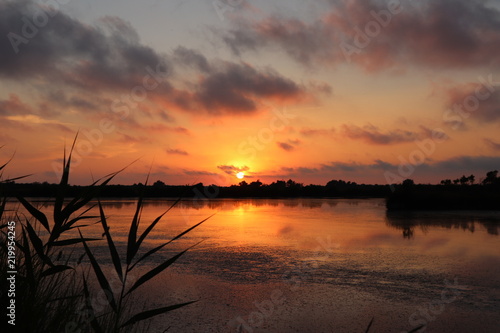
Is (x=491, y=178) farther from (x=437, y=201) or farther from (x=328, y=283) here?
(x=328, y=283)

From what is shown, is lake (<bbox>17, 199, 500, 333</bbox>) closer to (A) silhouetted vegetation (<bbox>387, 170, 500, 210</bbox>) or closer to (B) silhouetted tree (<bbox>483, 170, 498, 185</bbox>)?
(A) silhouetted vegetation (<bbox>387, 170, 500, 210</bbox>)

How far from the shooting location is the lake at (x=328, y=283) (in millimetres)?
4754

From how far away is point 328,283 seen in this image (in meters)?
6.32

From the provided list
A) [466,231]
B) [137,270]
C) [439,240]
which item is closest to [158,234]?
[137,270]

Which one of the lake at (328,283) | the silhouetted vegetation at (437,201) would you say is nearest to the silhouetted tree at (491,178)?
the silhouetted vegetation at (437,201)

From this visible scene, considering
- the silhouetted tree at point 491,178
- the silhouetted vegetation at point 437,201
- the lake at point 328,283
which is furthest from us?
the silhouetted tree at point 491,178

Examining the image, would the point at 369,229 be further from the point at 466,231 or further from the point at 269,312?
the point at 269,312

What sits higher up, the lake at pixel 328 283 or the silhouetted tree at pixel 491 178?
the silhouetted tree at pixel 491 178

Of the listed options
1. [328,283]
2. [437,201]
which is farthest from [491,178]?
[328,283]

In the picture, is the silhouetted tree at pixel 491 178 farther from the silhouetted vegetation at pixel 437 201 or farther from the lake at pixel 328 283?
the lake at pixel 328 283

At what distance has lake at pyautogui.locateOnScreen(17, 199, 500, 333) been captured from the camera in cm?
475

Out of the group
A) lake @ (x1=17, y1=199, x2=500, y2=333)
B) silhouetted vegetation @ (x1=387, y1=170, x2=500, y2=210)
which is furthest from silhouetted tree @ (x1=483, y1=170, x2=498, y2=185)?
lake @ (x1=17, y1=199, x2=500, y2=333)

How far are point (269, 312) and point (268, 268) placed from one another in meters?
2.34

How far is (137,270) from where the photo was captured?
6965mm
